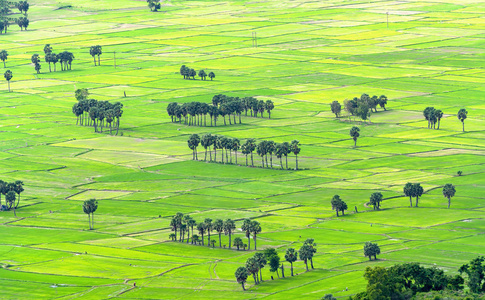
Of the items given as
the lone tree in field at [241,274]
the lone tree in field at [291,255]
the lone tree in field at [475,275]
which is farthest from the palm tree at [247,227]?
the lone tree in field at [475,275]

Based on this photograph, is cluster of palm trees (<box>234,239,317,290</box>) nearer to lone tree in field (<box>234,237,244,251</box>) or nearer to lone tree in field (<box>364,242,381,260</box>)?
lone tree in field (<box>364,242,381,260</box>)

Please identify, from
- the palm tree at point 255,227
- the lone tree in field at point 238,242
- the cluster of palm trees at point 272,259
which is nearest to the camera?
the cluster of palm trees at point 272,259

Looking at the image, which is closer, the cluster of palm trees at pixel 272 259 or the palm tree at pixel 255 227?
the cluster of palm trees at pixel 272 259

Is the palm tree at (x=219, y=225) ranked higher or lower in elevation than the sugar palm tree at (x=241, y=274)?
higher

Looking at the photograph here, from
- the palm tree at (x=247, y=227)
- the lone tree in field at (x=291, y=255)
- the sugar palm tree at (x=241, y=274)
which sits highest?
the palm tree at (x=247, y=227)

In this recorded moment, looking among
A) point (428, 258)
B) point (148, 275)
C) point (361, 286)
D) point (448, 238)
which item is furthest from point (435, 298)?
point (148, 275)

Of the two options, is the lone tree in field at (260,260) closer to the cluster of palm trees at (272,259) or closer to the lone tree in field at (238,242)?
the cluster of palm trees at (272,259)

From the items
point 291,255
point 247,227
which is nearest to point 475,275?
point 291,255

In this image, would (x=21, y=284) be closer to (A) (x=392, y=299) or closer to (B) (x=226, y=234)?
(B) (x=226, y=234)

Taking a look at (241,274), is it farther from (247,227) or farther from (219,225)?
(219,225)
